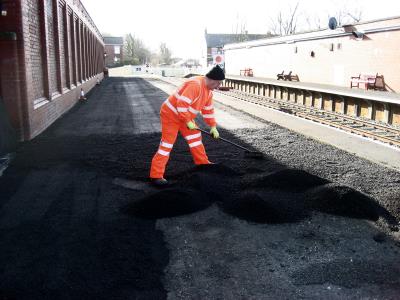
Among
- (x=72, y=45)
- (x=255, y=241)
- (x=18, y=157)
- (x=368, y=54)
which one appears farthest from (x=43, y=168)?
(x=368, y=54)

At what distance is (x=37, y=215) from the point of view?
5.42 metres

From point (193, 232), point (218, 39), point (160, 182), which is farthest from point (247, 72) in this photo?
point (218, 39)

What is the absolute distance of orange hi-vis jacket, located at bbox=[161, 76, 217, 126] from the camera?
647cm

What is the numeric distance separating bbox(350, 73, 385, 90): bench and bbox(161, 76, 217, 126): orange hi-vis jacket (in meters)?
14.5

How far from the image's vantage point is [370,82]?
19.4 meters

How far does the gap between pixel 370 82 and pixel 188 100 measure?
15213mm

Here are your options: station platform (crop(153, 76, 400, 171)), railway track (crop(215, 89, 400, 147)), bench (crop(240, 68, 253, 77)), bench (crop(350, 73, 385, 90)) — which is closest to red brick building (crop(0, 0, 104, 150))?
station platform (crop(153, 76, 400, 171))

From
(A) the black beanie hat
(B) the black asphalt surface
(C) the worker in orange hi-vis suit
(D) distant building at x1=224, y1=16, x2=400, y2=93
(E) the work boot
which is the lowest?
(B) the black asphalt surface

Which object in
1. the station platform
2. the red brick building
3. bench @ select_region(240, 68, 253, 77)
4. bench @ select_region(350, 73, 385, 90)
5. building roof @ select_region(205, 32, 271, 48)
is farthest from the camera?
building roof @ select_region(205, 32, 271, 48)

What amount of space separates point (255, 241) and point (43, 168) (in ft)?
15.0

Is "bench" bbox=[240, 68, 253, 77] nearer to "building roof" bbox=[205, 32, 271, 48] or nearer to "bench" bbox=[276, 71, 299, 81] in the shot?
"bench" bbox=[276, 71, 299, 81]

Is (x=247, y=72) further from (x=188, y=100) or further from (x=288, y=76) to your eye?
(x=188, y=100)

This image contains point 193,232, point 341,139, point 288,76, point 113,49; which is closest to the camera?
point 193,232

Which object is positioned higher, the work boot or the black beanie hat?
the black beanie hat
